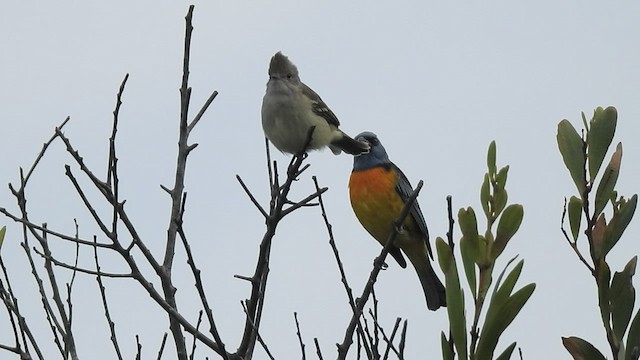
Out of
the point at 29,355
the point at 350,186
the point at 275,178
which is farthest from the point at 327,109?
Answer: the point at 29,355

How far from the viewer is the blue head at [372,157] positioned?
23.2ft

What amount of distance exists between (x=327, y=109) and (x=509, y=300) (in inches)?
158

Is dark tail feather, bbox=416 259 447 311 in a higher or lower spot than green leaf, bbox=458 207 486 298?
higher

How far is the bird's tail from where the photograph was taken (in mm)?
6973

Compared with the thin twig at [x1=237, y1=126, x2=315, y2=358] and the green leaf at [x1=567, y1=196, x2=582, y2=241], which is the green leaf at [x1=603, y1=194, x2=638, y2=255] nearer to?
the green leaf at [x1=567, y1=196, x2=582, y2=241]

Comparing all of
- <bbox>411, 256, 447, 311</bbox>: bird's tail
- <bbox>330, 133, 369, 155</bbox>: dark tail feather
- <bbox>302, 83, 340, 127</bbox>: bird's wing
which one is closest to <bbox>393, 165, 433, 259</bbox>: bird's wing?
<bbox>411, 256, 447, 311</bbox>: bird's tail

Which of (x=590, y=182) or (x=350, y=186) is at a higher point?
(x=350, y=186)

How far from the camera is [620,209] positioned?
1593mm

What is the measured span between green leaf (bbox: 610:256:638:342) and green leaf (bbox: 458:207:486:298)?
0.24 metres

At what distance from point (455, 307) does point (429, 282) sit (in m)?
5.57

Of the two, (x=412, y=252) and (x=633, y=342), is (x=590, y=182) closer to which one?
(x=633, y=342)

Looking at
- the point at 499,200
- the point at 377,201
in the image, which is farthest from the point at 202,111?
the point at 377,201

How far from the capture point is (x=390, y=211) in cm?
678

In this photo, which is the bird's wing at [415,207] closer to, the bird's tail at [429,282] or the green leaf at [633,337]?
the bird's tail at [429,282]
